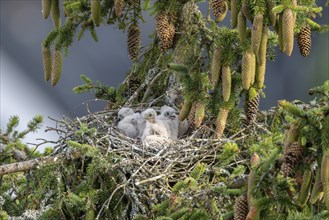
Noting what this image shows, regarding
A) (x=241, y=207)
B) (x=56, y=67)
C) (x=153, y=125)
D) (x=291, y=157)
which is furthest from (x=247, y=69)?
(x=291, y=157)

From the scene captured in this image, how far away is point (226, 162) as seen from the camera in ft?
23.3

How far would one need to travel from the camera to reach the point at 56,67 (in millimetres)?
7953

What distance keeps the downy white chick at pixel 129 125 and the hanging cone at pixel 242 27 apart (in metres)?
2.27

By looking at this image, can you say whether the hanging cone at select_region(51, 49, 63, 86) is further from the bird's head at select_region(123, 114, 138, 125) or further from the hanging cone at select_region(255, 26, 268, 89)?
the hanging cone at select_region(255, 26, 268, 89)

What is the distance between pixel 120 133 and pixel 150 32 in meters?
1.19

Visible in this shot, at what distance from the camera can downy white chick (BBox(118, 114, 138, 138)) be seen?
29.3ft

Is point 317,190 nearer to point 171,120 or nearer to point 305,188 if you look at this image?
point 305,188

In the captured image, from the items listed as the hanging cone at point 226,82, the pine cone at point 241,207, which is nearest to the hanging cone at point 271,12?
the hanging cone at point 226,82

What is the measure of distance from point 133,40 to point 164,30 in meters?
0.73

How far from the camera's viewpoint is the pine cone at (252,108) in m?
7.99

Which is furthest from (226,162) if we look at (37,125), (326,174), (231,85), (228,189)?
(37,125)

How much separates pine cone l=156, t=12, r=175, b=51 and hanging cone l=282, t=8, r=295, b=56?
1917 mm

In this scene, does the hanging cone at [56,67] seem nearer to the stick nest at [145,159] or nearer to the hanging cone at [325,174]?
the stick nest at [145,159]

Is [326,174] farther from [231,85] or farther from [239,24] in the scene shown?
[231,85]
